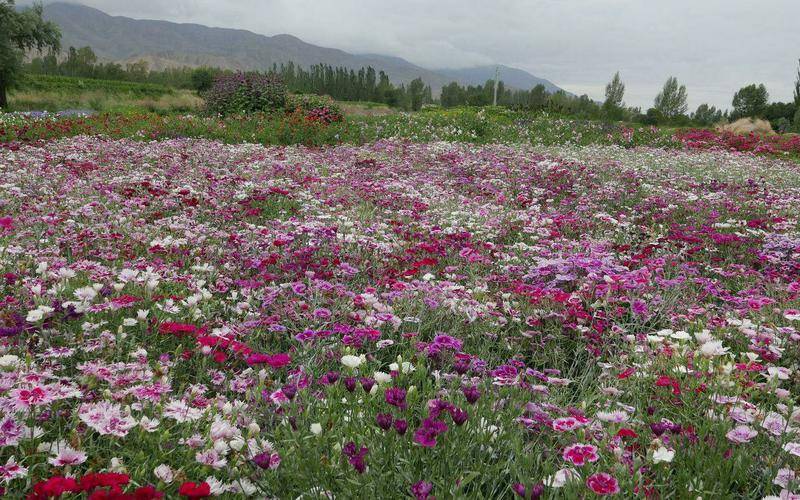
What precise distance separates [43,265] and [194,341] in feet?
4.39

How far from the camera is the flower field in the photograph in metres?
2.02

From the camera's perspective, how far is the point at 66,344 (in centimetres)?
299

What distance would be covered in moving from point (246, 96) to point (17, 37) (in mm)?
27044

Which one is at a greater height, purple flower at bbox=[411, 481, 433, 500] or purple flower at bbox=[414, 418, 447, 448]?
purple flower at bbox=[414, 418, 447, 448]

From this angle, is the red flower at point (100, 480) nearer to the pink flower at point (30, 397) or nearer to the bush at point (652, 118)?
the pink flower at point (30, 397)

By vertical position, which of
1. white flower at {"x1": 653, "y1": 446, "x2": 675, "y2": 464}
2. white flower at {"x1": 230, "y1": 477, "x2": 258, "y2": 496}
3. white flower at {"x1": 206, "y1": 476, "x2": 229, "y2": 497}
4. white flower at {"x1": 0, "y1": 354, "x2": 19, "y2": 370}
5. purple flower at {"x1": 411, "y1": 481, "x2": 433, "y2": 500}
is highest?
white flower at {"x1": 653, "y1": 446, "x2": 675, "y2": 464}

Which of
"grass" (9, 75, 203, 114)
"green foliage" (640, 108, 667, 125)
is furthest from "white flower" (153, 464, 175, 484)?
"green foliage" (640, 108, 667, 125)

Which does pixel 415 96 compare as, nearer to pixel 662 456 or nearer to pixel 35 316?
pixel 35 316

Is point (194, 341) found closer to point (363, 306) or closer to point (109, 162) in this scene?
point (363, 306)

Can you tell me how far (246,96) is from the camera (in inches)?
890

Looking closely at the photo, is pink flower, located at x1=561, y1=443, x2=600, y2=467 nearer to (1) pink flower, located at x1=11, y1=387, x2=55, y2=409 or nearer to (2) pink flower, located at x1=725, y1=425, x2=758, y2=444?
(2) pink flower, located at x1=725, y1=425, x2=758, y2=444

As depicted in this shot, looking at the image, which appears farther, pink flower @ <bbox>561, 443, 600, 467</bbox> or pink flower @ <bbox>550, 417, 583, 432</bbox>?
pink flower @ <bbox>550, 417, 583, 432</bbox>

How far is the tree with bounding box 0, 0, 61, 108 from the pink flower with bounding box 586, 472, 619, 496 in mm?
44375

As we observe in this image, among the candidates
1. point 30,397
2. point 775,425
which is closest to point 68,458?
point 30,397
